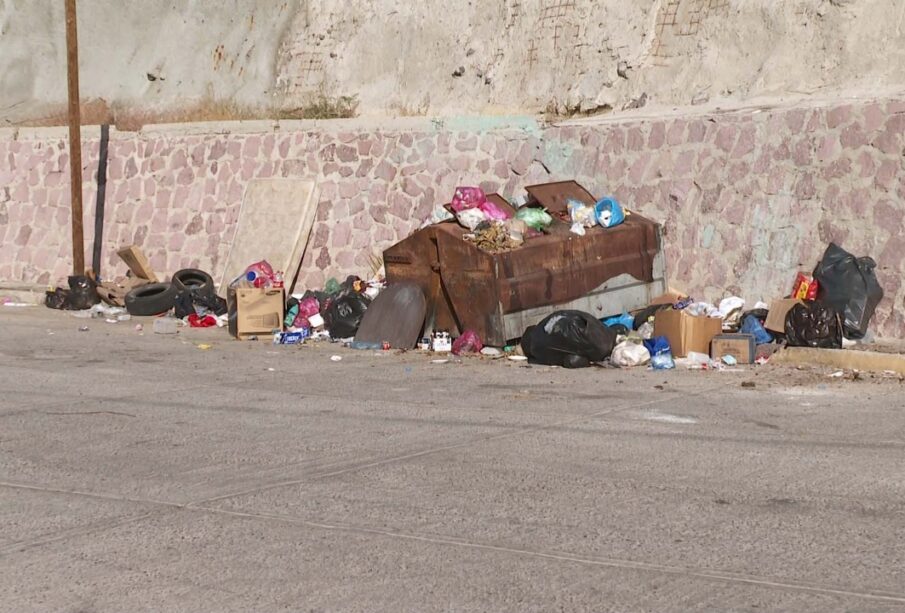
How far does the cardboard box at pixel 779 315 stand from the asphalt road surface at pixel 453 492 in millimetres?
799

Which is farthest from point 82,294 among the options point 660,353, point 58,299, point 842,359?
point 842,359

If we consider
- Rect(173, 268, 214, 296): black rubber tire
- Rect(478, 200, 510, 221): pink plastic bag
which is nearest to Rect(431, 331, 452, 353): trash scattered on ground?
Rect(478, 200, 510, 221): pink plastic bag

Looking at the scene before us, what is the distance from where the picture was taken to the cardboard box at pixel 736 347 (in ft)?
40.6

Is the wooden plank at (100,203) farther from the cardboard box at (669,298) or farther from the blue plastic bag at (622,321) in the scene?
the cardboard box at (669,298)

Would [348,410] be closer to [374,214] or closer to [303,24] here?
[374,214]

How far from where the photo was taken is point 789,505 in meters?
6.87

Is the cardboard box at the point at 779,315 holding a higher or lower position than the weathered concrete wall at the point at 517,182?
lower

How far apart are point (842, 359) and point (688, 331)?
1.48m

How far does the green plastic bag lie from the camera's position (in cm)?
1408

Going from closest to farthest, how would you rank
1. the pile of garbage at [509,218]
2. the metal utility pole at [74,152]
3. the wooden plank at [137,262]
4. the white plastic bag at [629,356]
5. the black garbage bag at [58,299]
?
the white plastic bag at [629,356]
the pile of garbage at [509,218]
the black garbage bag at [58,299]
the wooden plank at [137,262]
the metal utility pole at [74,152]

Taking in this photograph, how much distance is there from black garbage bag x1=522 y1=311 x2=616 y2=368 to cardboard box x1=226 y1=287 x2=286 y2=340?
383cm

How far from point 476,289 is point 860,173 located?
413 centimetres

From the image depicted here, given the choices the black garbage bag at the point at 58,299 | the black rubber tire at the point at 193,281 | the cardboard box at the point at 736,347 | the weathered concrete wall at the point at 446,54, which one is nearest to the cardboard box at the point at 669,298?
the cardboard box at the point at 736,347

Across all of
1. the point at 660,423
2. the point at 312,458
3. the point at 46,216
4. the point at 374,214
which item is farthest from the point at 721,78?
the point at 46,216
